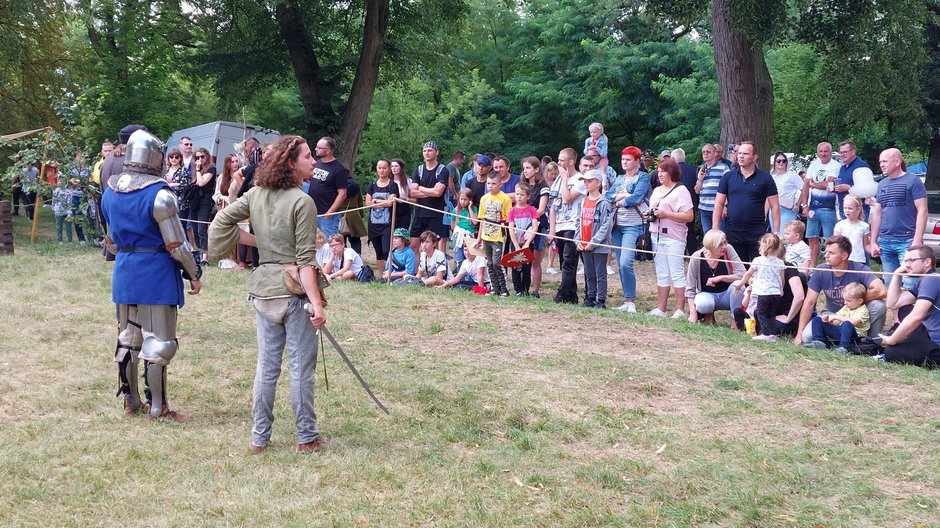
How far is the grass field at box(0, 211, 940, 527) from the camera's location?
200 inches

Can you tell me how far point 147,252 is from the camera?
6328 millimetres

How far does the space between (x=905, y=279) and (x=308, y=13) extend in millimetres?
16399

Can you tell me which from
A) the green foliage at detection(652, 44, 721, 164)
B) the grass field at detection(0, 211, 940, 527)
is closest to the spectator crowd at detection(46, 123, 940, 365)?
the grass field at detection(0, 211, 940, 527)

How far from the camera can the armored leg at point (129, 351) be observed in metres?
6.44

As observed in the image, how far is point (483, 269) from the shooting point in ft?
39.8

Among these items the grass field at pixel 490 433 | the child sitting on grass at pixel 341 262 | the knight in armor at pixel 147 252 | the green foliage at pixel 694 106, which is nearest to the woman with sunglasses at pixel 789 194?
the grass field at pixel 490 433

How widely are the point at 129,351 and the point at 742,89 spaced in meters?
11.0

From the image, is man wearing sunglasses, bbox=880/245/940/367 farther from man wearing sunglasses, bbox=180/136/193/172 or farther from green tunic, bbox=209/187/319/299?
man wearing sunglasses, bbox=180/136/193/172

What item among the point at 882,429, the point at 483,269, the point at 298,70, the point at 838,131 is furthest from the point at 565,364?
the point at 298,70

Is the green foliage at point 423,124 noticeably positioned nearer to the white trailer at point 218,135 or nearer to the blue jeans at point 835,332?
the white trailer at point 218,135

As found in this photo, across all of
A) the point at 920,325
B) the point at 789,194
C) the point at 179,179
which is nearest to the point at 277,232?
the point at 920,325

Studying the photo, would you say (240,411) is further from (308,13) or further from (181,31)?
(181,31)

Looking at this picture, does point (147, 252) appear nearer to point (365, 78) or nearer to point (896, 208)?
A: point (896, 208)

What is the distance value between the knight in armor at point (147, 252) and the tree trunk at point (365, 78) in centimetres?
1456
